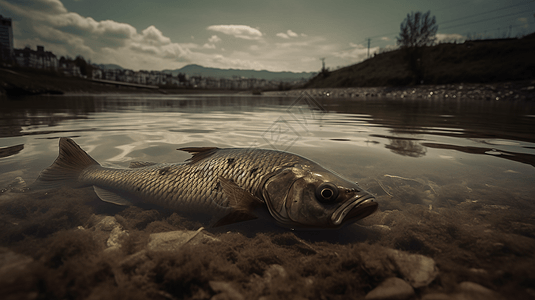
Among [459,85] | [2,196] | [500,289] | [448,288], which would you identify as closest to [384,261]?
[448,288]

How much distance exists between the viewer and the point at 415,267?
1882 millimetres

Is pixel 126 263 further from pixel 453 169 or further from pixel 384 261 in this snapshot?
pixel 453 169

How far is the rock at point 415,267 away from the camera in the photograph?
177 centimetres

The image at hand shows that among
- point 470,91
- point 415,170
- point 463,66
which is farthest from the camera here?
point 463,66

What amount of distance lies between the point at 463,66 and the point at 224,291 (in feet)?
206

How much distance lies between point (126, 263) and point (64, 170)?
2.66 m

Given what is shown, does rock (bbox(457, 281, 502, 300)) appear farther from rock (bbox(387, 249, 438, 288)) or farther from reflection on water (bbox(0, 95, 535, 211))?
reflection on water (bbox(0, 95, 535, 211))

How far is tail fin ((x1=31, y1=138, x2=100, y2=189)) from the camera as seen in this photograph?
3.54 metres

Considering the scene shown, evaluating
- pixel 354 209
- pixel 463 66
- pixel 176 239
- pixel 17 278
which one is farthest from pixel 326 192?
pixel 463 66

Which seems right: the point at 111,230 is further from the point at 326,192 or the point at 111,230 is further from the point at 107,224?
the point at 326,192

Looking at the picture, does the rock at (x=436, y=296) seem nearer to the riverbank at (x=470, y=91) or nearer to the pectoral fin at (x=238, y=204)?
the pectoral fin at (x=238, y=204)

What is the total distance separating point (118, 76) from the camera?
651 ft

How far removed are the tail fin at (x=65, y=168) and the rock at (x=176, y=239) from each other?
2.19m

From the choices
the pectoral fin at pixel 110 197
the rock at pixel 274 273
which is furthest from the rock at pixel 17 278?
the rock at pixel 274 273
